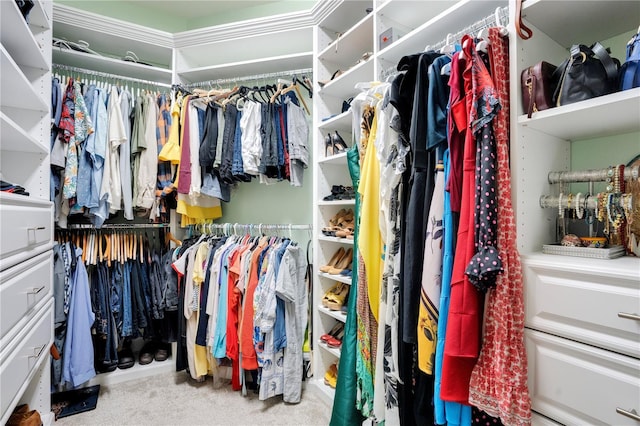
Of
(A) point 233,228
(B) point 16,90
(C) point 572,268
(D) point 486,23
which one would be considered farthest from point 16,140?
(C) point 572,268

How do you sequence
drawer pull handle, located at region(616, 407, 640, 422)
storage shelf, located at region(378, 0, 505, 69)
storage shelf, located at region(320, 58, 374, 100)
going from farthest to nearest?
storage shelf, located at region(320, 58, 374, 100), storage shelf, located at region(378, 0, 505, 69), drawer pull handle, located at region(616, 407, 640, 422)

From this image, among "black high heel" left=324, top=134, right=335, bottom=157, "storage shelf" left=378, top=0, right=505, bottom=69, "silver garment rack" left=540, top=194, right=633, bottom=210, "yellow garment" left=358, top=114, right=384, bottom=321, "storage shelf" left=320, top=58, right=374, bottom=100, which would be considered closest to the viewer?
"silver garment rack" left=540, top=194, right=633, bottom=210

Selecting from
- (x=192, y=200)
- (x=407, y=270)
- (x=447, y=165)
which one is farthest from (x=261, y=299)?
(x=447, y=165)

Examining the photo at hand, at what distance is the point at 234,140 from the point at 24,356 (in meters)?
1.47

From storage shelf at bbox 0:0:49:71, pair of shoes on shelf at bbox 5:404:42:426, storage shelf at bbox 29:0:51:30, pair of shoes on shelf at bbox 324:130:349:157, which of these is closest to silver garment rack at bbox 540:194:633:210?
pair of shoes on shelf at bbox 324:130:349:157

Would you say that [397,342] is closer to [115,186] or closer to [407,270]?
[407,270]

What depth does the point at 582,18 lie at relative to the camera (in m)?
0.93

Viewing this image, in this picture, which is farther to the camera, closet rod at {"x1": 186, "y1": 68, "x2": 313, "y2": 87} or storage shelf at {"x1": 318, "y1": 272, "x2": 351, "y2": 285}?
closet rod at {"x1": 186, "y1": 68, "x2": 313, "y2": 87}

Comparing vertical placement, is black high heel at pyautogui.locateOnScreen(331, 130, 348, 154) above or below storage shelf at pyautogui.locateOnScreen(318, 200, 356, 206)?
above

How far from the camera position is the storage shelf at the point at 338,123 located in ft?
5.69

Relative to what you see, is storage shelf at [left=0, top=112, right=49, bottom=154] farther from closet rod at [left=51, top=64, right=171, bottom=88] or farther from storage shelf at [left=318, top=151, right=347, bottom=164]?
storage shelf at [left=318, top=151, right=347, bottom=164]

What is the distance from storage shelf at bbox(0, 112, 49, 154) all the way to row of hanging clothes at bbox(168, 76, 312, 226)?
624 millimetres

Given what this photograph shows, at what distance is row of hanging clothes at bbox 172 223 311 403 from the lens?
180 centimetres

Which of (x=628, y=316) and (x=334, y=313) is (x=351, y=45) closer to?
(x=334, y=313)
